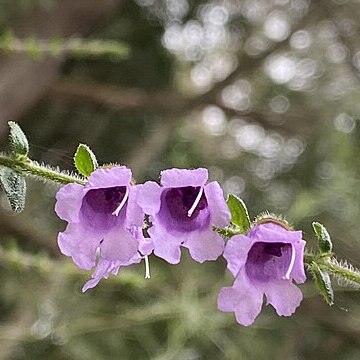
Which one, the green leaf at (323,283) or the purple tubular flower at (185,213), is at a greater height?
the purple tubular flower at (185,213)

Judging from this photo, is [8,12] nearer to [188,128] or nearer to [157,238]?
[188,128]

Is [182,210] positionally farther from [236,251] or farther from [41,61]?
[41,61]

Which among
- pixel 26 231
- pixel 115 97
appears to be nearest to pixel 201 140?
pixel 115 97

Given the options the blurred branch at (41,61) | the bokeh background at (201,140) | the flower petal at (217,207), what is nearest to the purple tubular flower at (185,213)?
the flower petal at (217,207)

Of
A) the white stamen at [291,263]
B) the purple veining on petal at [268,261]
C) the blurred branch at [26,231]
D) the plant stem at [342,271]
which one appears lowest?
the blurred branch at [26,231]

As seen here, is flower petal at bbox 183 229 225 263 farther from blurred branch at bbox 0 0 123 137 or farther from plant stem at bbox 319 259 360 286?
blurred branch at bbox 0 0 123 137

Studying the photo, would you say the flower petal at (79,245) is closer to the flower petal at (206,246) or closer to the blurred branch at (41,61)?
the flower petal at (206,246)
